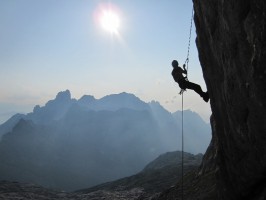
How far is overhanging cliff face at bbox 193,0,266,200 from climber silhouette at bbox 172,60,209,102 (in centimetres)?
274

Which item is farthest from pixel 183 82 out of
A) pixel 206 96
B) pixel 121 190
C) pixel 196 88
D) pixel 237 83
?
pixel 121 190

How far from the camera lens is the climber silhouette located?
2306 centimetres

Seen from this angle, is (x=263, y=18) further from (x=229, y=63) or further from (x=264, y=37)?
(x=229, y=63)

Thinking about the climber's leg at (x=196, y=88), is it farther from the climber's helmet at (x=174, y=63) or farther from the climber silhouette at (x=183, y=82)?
the climber's helmet at (x=174, y=63)

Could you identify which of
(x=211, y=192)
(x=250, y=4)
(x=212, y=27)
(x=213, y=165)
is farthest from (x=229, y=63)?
(x=213, y=165)

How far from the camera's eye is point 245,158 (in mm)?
16141

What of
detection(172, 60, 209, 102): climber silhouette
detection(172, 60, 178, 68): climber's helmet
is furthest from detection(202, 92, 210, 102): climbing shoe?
detection(172, 60, 178, 68): climber's helmet

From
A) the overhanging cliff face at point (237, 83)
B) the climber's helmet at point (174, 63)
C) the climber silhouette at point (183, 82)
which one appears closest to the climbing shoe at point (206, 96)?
the climber silhouette at point (183, 82)

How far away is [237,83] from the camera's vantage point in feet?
47.6

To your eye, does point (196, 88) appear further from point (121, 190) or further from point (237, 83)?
point (121, 190)

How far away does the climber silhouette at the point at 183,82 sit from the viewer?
23062mm

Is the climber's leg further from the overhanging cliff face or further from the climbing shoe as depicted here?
the overhanging cliff face

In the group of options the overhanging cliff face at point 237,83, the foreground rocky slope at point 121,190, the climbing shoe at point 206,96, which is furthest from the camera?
the foreground rocky slope at point 121,190

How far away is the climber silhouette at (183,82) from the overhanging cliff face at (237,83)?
2.74 meters
